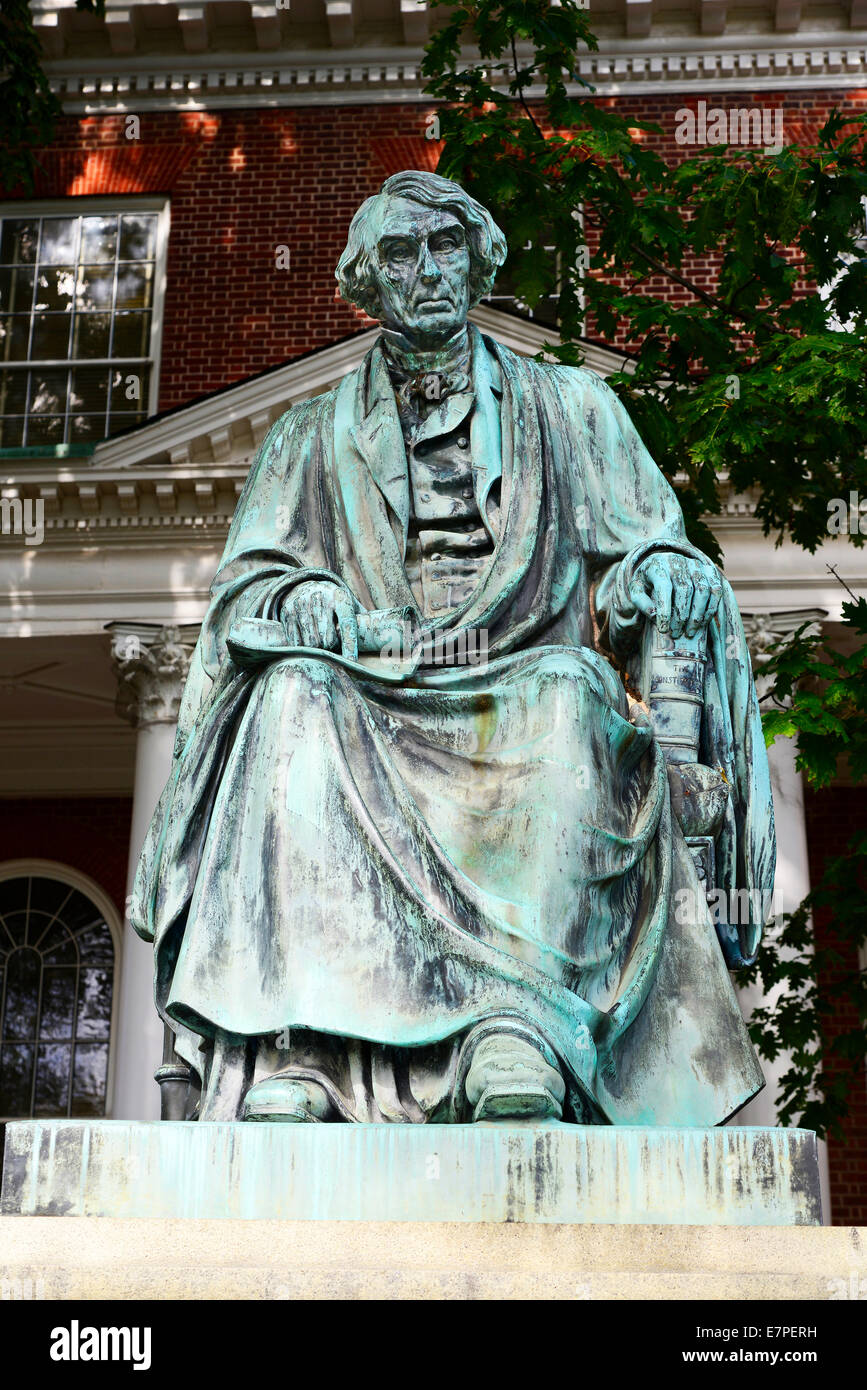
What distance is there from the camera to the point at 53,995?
19016 mm

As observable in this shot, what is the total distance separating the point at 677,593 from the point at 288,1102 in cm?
142

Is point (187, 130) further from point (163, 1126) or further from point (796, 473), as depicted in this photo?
point (163, 1126)

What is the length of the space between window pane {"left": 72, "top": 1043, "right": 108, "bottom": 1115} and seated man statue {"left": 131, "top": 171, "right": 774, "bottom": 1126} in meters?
15.1

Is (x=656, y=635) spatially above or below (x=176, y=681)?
below

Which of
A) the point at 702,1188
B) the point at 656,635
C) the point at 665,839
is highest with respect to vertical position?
the point at 656,635

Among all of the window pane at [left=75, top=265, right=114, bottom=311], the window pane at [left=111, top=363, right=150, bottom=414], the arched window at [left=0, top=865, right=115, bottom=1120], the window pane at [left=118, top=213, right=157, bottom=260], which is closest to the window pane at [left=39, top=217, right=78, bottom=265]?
the window pane at [left=75, top=265, right=114, bottom=311]

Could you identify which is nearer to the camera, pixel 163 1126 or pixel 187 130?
pixel 163 1126

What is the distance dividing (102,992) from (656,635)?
52.0ft

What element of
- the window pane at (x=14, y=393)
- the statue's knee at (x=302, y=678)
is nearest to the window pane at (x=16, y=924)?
the window pane at (x=14, y=393)

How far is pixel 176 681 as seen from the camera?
15.4 meters

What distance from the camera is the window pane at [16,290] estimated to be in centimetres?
1802
